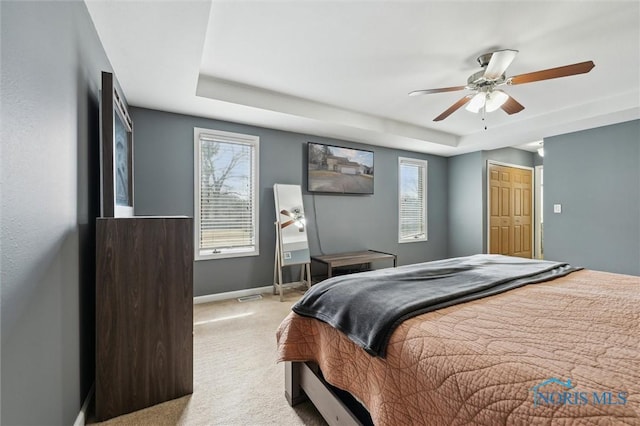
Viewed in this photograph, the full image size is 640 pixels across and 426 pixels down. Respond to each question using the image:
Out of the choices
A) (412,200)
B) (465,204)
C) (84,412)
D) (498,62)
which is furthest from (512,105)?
(84,412)

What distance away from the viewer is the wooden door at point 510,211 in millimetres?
5387

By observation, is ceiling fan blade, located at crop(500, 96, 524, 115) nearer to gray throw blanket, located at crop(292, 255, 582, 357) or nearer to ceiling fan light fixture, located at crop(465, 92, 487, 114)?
ceiling fan light fixture, located at crop(465, 92, 487, 114)

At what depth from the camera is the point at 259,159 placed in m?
3.80

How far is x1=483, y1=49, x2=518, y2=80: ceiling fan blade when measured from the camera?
2.17 meters

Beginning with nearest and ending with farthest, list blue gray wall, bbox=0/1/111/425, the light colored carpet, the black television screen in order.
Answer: blue gray wall, bbox=0/1/111/425 → the light colored carpet → the black television screen

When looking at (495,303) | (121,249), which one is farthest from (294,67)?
(495,303)

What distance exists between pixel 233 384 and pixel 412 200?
14.6ft

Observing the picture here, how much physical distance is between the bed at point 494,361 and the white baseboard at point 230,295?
2.24 m

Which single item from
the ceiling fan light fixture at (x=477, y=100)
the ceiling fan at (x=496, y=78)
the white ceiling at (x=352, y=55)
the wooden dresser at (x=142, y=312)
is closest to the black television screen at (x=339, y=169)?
the white ceiling at (x=352, y=55)

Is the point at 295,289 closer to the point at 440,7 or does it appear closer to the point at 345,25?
the point at 345,25

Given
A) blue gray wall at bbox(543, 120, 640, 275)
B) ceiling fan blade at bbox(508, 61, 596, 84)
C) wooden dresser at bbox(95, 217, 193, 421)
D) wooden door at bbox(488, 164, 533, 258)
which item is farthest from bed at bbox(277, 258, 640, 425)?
wooden door at bbox(488, 164, 533, 258)

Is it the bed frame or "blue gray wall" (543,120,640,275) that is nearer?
the bed frame

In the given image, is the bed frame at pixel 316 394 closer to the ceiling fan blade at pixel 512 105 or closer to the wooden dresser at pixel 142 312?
the wooden dresser at pixel 142 312

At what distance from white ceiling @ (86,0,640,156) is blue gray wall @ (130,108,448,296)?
258 millimetres
